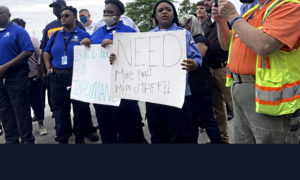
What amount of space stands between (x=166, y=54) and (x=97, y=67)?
110cm

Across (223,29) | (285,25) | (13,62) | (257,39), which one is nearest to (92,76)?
(13,62)

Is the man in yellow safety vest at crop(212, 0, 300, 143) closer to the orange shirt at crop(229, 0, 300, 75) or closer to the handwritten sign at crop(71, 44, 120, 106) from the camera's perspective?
the orange shirt at crop(229, 0, 300, 75)

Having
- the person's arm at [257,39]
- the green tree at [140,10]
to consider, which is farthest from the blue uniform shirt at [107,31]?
the green tree at [140,10]

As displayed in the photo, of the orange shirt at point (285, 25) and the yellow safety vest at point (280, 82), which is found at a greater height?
the orange shirt at point (285, 25)

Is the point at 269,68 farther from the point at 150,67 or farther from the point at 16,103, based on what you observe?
the point at 16,103

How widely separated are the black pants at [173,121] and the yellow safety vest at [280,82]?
1043 mm

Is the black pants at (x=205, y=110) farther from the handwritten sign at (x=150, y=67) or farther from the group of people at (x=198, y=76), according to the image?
the handwritten sign at (x=150, y=67)

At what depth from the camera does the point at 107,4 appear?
10.3 feet

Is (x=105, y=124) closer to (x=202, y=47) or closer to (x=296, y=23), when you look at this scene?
(x=202, y=47)

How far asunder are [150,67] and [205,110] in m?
1.13

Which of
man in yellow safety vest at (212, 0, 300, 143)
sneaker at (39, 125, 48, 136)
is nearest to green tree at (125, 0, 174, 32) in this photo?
sneaker at (39, 125, 48, 136)

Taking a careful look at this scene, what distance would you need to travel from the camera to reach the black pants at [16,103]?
12.3 feet

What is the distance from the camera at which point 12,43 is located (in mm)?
3684

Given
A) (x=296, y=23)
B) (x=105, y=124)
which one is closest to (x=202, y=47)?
(x=105, y=124)
